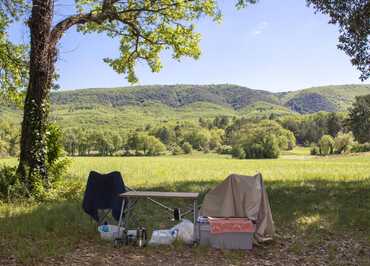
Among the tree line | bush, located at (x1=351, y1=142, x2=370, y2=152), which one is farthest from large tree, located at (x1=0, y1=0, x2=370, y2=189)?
bush, located at (x1=351, y1=142, x2=370, y2=152)

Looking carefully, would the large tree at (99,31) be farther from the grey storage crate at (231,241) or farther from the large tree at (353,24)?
the grey storage crate at (231,241)

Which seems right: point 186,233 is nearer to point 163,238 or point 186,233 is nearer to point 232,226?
point 163,238

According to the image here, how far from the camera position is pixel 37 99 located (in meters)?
12.7

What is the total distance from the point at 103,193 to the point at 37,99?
16.8ft

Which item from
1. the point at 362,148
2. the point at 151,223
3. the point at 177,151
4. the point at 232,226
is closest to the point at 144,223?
the point at 151,223

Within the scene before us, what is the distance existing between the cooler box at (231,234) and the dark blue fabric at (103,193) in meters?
2.33

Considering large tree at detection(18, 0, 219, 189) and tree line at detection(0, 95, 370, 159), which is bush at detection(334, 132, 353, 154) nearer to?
Result: tree line at detection(0, 95, 370, 159)

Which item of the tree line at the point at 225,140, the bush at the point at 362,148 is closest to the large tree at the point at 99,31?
the tree line at the point at 225,140

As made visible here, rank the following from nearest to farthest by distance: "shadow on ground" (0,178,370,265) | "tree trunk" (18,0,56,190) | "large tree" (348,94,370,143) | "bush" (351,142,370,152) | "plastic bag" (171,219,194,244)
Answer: "shadow on ground" (0,178,370,265) → "plastic bag" (171,219,194,244) → "tree trunk" (18,0,56,190) → "large tree" (348,94,370,143) → "bush" (351,142,370,152)

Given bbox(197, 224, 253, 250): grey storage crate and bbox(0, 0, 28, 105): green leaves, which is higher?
bbox(0, 0, 28, 105): green leaves

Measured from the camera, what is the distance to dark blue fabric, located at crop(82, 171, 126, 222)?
29.4ft

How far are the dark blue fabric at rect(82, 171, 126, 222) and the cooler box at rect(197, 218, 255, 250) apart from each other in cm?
233

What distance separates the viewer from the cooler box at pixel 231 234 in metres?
7.64

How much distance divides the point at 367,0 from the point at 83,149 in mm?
122122
